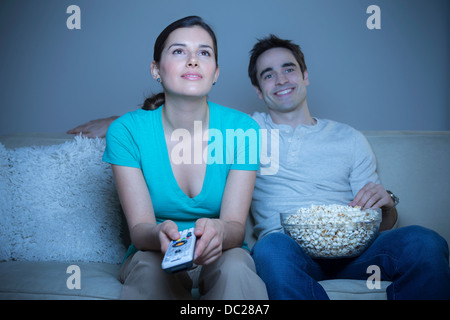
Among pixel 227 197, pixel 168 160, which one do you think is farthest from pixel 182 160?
pixel 227 197

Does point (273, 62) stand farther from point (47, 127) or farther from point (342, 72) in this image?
point (47, 127)

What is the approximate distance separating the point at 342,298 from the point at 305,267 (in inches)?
5.0

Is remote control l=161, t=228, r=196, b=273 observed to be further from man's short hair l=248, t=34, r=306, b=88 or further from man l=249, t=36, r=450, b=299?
man's short hair l=248, t=34, r=306, b=88

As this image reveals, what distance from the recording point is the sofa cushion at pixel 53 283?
45.8 inches

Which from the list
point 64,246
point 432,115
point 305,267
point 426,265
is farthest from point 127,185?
point 432,115

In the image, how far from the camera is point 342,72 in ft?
7.78

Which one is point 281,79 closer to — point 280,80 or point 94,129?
point 280,80

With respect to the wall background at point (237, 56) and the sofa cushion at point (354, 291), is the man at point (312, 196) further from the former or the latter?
the wall background at point (237, 56)

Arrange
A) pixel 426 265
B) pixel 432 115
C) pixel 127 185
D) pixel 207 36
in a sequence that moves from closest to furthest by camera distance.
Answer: pixel 426 265
pixel 127 185
pixel 207 36
pixel 432 115

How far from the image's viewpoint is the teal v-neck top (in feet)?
4.08

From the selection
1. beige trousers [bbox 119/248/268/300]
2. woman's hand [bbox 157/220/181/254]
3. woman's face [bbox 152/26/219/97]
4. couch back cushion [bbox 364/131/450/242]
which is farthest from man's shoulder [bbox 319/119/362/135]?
woman's hand [bbox 157/220/181/254]

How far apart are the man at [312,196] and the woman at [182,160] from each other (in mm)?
166

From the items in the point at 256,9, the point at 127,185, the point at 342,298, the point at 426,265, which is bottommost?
the point at 342,298

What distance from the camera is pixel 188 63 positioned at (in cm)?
125
